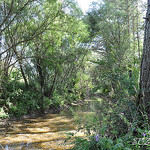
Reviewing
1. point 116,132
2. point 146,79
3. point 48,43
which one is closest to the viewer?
point 116,132

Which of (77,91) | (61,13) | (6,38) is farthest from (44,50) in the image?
(77,91)

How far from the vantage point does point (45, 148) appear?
424cm

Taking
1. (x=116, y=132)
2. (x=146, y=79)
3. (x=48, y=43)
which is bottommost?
(x=116, y=132)

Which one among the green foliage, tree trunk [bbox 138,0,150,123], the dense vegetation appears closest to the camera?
the green foliage

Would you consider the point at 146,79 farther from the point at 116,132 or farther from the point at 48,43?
the point at 48,43

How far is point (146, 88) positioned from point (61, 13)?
5.54 meters

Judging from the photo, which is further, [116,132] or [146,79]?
[146,79]

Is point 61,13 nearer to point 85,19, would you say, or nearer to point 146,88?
point 146,88

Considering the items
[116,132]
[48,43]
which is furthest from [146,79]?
[48,43]

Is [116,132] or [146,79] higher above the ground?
[146,79]

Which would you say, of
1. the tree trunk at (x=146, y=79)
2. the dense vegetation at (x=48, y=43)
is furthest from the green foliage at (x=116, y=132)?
the dense vegetation at (x=48, y=43)

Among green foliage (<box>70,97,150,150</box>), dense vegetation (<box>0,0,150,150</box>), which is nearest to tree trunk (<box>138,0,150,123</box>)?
green foliage (<box>70,97,150,150</box>)

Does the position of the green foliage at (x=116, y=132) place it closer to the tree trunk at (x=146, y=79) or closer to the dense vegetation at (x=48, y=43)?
the tree trunk at (x=146, y=79)

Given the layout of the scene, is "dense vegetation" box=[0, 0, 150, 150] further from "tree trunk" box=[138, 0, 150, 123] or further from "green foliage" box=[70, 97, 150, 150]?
"green foliage" box=[70, 97, 150, 150]
